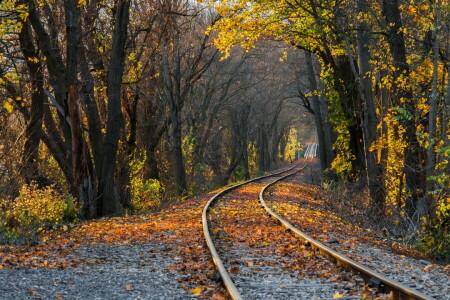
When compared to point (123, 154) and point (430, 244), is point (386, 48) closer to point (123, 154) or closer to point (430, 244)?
point (430, 244)

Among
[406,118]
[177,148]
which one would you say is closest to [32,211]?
[406,118]

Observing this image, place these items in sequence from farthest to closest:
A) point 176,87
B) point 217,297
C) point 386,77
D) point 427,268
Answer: point 176,87
point 386,77
point 427,268
point 217,297

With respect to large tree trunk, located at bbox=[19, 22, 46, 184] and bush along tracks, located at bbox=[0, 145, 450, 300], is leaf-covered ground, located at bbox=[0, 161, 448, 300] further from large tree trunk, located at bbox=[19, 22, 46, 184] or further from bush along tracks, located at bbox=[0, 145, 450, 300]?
large tree trunk, located at bbox=[19, 22, 46, 184]

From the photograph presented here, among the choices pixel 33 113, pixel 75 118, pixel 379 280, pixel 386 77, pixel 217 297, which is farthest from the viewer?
pixel 33 113

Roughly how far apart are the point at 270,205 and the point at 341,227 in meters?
4.44

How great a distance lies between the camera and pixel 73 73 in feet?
50.7

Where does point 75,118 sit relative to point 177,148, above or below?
above

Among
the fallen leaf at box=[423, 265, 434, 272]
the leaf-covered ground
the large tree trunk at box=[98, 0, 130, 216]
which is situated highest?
the large tree trunk at box=[98, 0, 130, 216]

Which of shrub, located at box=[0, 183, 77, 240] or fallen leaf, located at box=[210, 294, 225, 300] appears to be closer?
fallen leaf, located at box=[210, 294, 225, 300]

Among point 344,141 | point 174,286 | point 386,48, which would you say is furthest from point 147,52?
point 174,286

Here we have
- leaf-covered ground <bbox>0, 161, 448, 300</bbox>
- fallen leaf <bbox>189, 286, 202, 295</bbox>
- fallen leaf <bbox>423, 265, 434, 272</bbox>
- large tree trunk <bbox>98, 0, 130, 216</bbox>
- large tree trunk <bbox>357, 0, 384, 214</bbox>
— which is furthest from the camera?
large tree trunk <bbox>357, 0, 384, 214</bbox>

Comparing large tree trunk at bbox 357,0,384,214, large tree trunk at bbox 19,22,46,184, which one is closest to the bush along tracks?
large tree trunk at bbox 19,22,46,184

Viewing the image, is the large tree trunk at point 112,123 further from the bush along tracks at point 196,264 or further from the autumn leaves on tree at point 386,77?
the autumn leaves on tree at point 386,77

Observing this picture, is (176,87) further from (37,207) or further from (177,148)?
(37,207)
